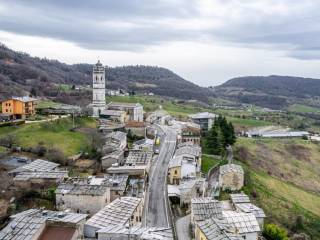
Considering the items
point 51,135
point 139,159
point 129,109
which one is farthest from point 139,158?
point 129,109

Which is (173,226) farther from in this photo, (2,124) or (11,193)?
(2,124)

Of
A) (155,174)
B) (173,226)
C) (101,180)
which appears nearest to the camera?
(173,226)

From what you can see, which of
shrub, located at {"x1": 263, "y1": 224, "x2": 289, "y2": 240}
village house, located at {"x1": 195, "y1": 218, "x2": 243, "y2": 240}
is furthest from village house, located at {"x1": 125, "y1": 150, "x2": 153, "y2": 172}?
village house, located at {"x1": 195, "y1": 218, "x2": 243, "y2": 240}

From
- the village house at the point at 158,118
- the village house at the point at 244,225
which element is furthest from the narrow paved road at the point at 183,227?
the village house at the point at 158,118

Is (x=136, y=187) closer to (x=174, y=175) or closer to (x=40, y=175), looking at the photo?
(x=174, y=175)

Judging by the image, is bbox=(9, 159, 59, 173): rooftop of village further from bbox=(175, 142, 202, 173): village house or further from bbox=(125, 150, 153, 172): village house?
bbox=(175, 142, 202, 173): village house

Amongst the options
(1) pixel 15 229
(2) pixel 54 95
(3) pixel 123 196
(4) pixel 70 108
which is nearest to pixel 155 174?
(3) pixel 123 196

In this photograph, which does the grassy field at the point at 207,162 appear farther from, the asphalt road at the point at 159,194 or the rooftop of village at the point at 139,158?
the rooftop of village at the point at 139,158
